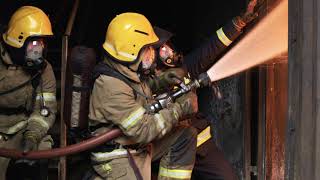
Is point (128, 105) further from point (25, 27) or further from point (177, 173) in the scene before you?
point (25, 27)

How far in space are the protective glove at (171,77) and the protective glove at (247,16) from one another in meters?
0.69

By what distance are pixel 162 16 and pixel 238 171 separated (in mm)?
3163

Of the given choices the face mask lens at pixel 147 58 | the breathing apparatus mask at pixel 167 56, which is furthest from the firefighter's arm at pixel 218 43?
the face mask lens at pixel 147 58

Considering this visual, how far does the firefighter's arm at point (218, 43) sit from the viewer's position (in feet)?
15.1

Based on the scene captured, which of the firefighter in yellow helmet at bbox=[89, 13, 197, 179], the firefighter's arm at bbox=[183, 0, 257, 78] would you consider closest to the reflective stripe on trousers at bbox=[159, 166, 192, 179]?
the firefighter in yellow helmet at bbox=[89, 13, 197, 179]

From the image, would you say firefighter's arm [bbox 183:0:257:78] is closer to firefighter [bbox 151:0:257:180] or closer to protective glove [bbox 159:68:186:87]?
firefighter [bbox 151:0:257:180]

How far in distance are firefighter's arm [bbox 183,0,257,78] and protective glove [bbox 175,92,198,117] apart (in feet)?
1.94

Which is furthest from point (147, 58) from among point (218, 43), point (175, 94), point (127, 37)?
point (218, 43)

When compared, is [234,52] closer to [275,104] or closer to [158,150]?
[275,104]

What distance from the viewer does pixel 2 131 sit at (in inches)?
178

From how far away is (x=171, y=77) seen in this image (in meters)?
4.36

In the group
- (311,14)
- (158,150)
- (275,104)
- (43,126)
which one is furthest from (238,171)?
(311,14)

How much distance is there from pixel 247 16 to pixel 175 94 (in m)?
1.08

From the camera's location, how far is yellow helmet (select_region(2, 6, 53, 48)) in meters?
4.50
